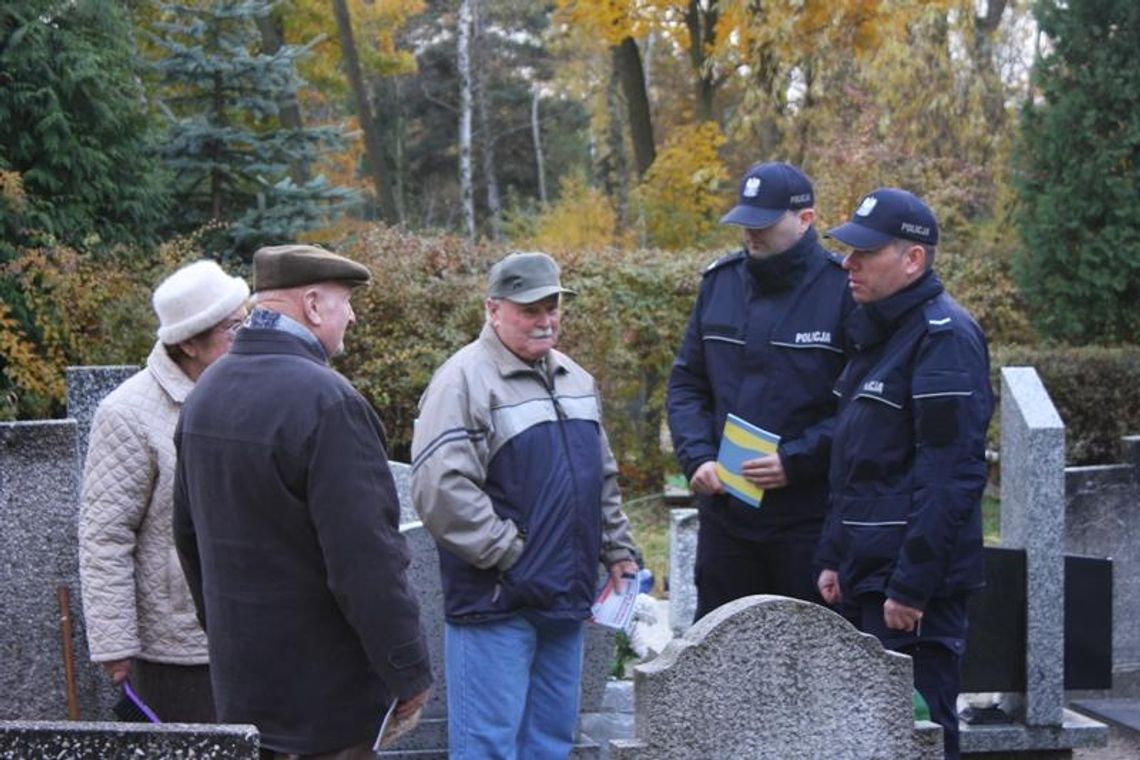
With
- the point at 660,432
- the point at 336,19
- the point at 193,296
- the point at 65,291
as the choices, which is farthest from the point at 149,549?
the point at 336,19

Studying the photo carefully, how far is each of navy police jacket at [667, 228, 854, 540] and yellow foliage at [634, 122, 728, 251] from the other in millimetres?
16466

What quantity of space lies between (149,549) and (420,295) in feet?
26.8

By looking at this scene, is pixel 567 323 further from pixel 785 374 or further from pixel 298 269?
pixel 298 269

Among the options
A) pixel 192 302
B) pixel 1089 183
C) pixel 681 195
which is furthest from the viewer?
pixel 681 195

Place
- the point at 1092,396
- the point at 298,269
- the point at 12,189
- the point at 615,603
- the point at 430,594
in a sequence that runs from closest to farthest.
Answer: the point at 298,269 → the point at 615,603 → the point at 430,594 → the point at 12,189 → the point at 1092,396

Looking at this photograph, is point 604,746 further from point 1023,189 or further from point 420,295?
point 1023,189

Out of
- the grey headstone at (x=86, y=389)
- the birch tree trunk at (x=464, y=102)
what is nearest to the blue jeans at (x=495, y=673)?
the grey headstone at (x=86, y=389)

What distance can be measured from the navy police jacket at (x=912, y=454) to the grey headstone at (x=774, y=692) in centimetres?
63

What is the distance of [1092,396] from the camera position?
43.1ft

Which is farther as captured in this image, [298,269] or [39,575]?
[39,575]

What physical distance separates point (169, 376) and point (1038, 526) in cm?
356

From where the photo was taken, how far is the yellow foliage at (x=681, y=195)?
21.9 metres

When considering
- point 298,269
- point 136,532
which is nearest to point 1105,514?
point 136,532

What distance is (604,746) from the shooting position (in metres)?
5.93
